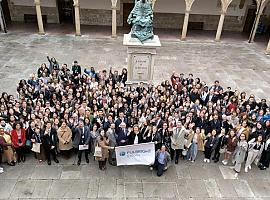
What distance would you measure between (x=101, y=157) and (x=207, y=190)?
3.11 m

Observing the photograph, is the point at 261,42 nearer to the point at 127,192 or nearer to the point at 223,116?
the point at 223,116

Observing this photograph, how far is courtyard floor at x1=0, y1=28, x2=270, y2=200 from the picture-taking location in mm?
7723

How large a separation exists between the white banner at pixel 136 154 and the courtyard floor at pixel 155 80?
501mm

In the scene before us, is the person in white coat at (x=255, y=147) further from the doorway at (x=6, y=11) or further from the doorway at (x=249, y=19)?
the doorway at (x=6, y=11)

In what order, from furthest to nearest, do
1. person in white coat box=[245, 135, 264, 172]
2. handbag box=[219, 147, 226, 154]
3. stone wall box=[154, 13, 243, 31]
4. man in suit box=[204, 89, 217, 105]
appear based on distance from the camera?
stone wall box=[154, 13, 243, 31] < man in suit box=[204, 89, 217, 105] < handbag box=[219, 147, 226, 154] < person in white coat box=[245, 135, 264, 172]

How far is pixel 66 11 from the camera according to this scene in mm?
22625

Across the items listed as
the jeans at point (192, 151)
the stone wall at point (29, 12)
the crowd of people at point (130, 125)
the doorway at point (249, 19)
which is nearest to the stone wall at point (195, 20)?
the doorway at point (249, 19)

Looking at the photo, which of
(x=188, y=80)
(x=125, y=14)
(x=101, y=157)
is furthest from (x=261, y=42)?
(x=101, y=157)

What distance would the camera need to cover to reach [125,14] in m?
22.1

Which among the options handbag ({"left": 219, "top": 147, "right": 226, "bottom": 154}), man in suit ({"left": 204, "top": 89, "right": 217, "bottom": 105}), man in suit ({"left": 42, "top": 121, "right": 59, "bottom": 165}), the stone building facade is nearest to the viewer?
man in suit ({"left": 42, "top": 121, "right": 59, "bottom": 165})

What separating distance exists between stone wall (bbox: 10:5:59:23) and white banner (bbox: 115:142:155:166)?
56.8ft

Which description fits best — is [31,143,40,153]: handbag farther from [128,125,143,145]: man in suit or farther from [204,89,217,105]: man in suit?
[204,89,217,105]: man in suit

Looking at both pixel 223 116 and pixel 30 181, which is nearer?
pixel 30 181

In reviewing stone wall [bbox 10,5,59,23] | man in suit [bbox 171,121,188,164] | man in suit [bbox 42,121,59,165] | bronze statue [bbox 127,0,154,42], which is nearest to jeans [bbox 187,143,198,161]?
man in suit [bbox 171,121,188,164]
